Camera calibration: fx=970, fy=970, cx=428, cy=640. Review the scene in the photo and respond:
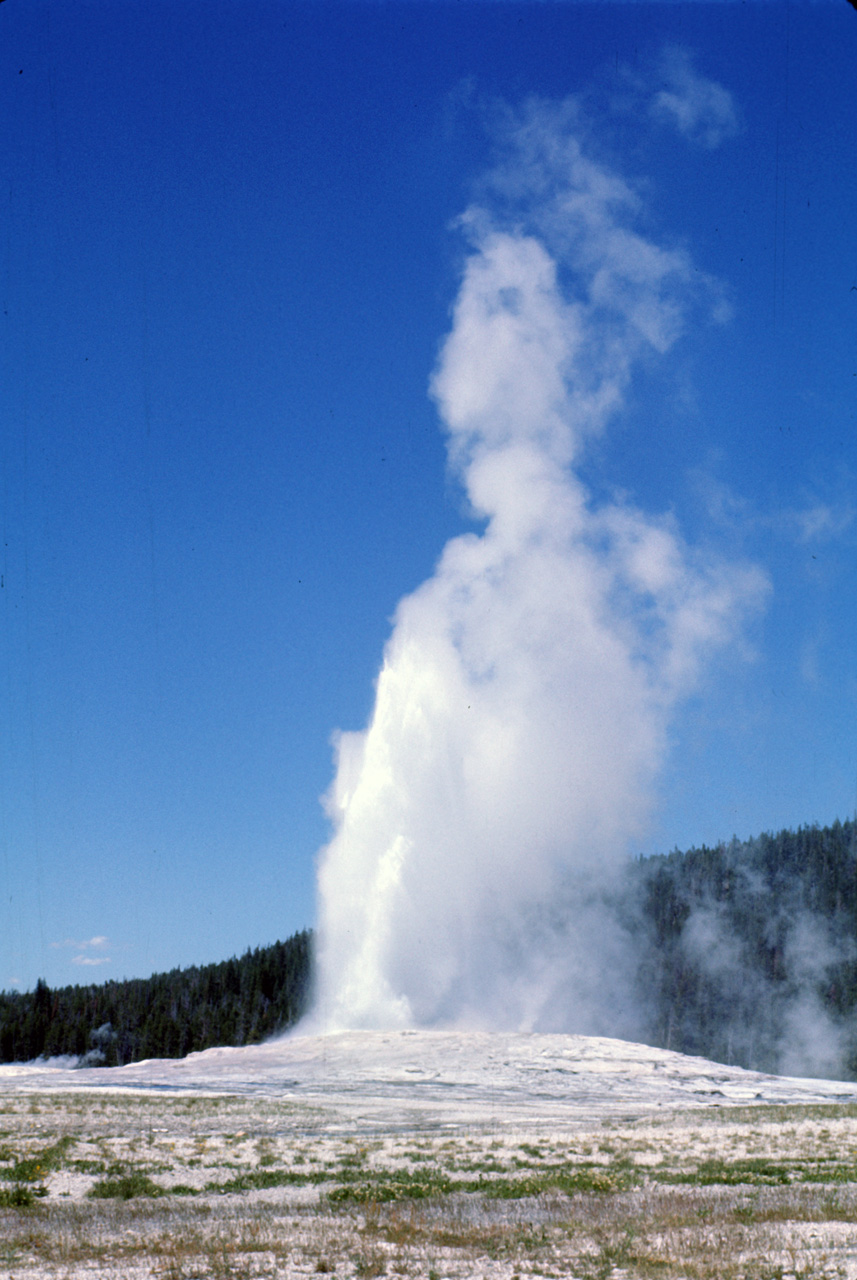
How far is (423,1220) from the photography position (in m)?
18.6

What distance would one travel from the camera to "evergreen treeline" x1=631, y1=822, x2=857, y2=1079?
13138 centimetres

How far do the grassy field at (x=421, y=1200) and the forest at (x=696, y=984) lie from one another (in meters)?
103

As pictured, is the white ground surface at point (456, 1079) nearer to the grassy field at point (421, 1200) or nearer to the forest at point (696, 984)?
the grassy field at point (421, 1200)

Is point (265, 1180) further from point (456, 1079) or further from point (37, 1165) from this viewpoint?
point (456, 1079)

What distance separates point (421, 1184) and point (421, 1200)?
2552 millimetres

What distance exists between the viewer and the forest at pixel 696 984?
13462 centimetres

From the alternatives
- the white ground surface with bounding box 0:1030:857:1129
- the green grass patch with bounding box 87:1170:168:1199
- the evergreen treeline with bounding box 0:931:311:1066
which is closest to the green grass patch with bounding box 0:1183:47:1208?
Answer: the green grass patch with bounding box 87:1170:168:1199

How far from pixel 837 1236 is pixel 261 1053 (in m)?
74.4

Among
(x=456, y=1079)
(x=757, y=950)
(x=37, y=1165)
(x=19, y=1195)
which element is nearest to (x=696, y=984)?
(x=757, y=950)

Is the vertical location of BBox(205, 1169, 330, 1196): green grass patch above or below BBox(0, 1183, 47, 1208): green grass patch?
below

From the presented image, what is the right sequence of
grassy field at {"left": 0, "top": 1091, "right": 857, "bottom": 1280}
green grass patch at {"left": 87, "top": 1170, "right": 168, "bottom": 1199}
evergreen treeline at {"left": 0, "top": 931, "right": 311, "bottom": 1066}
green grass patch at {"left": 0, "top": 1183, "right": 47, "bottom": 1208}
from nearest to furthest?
grassy field at {"left": 0, "top": 1091, "right": 857, "bottom": 1280}, green grass patch at {"left": 0, "top": 1183, "right": 47, "bottom": 1208}, green grass patch at {"left": 87, "top": 1170, "right": 168, "bottom": 1199}, evergreen treeline at {"left": 0, "top": 931, "right": 311, "bottom": 1066}

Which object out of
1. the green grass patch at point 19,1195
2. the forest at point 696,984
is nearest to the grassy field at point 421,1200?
the green grass patch at point 19,1195

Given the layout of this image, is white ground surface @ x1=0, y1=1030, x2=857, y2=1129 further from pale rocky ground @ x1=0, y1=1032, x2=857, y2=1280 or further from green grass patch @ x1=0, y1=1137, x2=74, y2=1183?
green grass patch @ x1=0, y1=1137, x2=74, y2=1183

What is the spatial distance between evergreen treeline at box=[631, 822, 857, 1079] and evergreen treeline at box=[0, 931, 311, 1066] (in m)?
54.5
